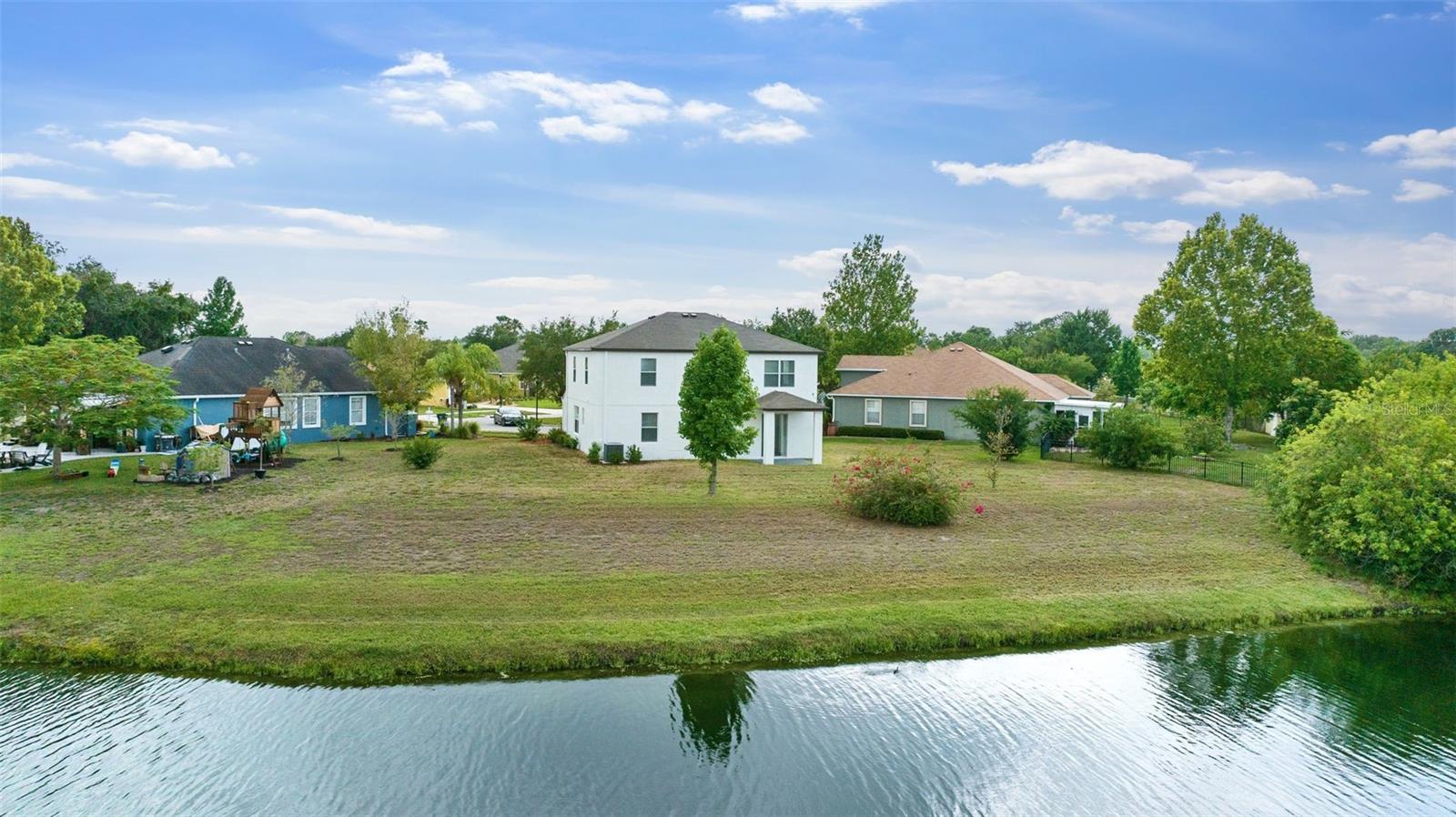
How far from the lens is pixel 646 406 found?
3241 cm

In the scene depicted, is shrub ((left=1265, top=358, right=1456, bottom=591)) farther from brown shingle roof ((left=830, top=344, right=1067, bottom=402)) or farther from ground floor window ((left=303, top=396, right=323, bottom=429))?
ground floor window ((left=303, top=396, right=323, bottom=429))

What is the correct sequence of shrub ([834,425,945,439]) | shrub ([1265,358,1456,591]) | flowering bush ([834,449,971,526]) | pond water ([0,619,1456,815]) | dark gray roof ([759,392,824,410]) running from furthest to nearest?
shrub ([834,425,945,439]), dark gray roof ([759,392,824,410]), flowering bush ([834,449,971,526]), shrub ([1265,358,1456,591]), pond water ([0,619,1456,815])

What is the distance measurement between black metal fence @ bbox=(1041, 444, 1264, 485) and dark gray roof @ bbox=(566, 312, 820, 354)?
12.4 metres

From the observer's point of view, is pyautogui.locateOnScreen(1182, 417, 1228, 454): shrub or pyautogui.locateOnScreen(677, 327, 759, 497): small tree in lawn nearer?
pyautogui.locateOnScreen(677, 327, 759, 497): small tree in lawn

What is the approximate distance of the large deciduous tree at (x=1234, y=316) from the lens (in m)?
41.6

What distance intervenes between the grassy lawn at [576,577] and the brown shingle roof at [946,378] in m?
18.1

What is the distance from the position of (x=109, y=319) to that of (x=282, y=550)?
37849mm

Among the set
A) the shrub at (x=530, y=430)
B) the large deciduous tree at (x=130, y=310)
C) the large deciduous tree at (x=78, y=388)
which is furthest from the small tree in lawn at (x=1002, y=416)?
the large deciduous tree at (x=130, y=310)

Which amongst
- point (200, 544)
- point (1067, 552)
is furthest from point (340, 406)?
point (1067, 552)

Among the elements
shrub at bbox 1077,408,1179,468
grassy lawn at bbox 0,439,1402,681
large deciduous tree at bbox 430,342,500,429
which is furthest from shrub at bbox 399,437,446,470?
shrub at bbox 1077,408,1179,468

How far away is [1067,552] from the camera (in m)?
18.4

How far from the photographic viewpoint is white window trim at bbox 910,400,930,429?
44188mm

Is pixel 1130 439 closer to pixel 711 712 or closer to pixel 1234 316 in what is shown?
pixel 1234 316

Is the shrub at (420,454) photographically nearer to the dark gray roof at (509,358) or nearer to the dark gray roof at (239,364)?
the dark gray roof at (239,364)
